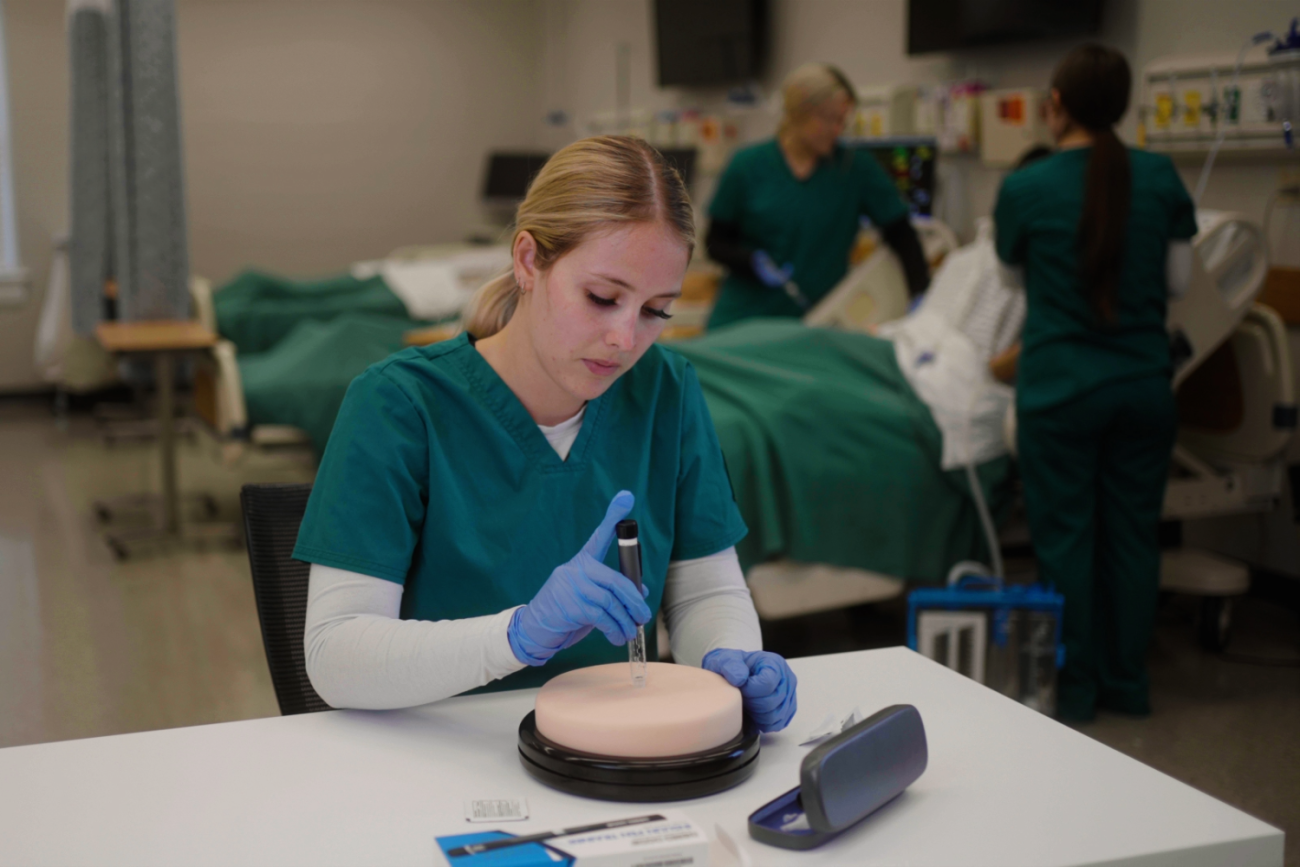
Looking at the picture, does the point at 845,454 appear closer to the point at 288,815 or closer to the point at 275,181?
the point at 288,815

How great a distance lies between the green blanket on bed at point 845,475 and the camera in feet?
9.01

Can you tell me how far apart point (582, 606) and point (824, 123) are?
2.75 m

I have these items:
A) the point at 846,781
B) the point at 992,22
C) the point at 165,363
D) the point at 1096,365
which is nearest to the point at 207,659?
the point at 165,363

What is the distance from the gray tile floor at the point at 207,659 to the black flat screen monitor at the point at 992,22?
1.84 metres

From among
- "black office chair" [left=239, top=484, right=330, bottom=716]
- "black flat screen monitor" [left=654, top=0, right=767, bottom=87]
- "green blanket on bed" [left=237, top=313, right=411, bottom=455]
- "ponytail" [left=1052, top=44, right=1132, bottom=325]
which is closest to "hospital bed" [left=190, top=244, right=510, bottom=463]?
"green blanket on bed" [left=237, top=313, right=411, bottom=455]

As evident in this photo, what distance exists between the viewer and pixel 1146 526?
267cm

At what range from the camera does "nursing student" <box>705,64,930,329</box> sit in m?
3.64

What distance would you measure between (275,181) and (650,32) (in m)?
2.63

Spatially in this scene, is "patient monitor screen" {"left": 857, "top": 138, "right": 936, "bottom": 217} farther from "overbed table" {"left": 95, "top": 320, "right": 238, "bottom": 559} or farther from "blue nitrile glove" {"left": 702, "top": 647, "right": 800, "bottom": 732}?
"blue nitrile glove" {"left": 702, "top": 647, "right": 800, "bottom": 732}

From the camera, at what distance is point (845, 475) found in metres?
2.79

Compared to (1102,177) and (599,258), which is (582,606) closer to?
(599,258)

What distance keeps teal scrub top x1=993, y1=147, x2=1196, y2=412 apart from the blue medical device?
1.42 feet

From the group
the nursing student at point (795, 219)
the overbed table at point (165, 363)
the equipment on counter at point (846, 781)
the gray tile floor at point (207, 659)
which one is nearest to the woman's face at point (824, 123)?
the nursing student at point (795, 219)

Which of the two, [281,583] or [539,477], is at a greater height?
[539,477]
